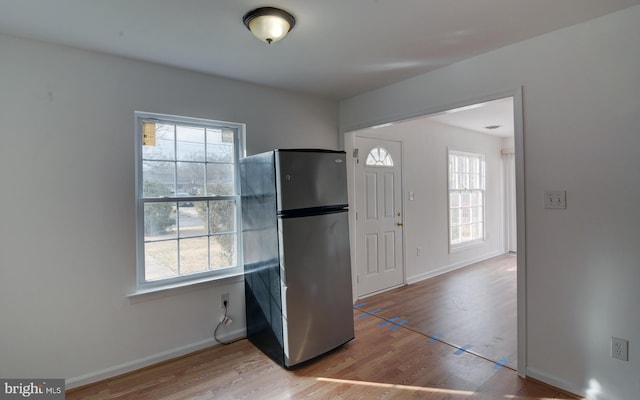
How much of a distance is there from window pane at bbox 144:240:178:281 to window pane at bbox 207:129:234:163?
2.83 ft

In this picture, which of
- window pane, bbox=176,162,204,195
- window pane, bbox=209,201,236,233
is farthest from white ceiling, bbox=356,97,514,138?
window pane, bbox=176,162,204,195

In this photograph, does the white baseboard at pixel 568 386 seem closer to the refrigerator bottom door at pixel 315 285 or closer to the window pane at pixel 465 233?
the refrigerator bottom door at pixel 315 285

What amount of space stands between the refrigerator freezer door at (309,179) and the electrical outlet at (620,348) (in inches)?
79.5

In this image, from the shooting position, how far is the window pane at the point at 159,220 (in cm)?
259

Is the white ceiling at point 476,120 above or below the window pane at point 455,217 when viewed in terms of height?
above

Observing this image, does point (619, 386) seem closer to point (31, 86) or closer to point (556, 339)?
point (556, 339)

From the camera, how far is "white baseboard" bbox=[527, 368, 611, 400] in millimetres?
1998

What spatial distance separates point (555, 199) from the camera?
7.08 feet

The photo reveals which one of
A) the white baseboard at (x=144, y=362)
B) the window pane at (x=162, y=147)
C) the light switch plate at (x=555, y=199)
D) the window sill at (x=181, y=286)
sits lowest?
the white baseboard at (x=144, y=362)

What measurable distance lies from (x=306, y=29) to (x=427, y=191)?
11.3 ft

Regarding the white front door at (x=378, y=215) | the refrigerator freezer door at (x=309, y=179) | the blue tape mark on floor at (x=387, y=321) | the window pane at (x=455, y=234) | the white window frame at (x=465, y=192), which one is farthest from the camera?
the window pane at (x=455, y=234)

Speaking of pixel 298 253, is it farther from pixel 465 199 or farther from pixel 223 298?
pixel 465 199

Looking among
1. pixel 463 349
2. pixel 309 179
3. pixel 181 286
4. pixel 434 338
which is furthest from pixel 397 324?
pixel 181 286

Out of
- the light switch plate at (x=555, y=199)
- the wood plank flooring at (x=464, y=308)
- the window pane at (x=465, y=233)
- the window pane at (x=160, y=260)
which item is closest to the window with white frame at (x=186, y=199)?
the window pane at (x=160, y=260)
